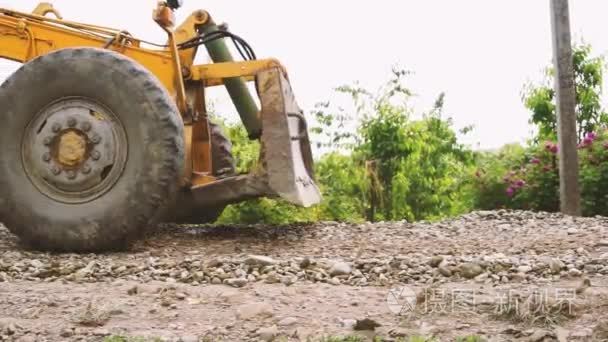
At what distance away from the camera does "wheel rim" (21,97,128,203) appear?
6.71m

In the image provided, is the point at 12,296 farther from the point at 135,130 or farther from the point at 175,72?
the point at 175,72

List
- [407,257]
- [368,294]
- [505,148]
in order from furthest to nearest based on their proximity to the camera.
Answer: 1. [505,148]
2. [407,257]
3. [368,294]

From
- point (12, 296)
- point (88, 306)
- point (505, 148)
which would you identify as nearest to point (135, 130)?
point (12, 296)

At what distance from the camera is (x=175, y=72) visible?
7176 mm

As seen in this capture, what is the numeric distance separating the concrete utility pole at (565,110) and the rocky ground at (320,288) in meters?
1.81

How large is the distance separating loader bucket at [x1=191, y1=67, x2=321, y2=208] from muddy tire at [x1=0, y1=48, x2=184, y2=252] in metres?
0.46

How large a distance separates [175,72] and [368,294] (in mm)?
3022

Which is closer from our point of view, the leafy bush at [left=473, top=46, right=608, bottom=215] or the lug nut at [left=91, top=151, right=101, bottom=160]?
the lug nut at [left=91, top=151, right=101, bottom=160]

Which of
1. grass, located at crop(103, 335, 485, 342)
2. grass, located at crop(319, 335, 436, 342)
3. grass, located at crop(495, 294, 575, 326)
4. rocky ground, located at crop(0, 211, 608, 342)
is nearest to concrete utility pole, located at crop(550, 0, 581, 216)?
rocky ground, located at crop(0, 211, 608, 342)

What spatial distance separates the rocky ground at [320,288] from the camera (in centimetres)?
406

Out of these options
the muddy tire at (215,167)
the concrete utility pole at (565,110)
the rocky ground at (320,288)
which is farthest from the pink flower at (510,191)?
the muddy tire at (215,167)

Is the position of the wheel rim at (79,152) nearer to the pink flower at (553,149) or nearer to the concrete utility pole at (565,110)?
the concrete utility pole at (565,110)

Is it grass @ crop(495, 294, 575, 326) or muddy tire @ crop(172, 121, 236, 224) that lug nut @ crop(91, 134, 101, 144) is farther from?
grass @ crop(495, 294, 575, 326)

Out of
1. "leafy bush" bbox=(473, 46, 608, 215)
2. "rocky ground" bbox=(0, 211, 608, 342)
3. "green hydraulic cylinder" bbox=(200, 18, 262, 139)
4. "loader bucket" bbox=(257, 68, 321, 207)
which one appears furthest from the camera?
"leafy bush" bbox=(473, 46, 608, 215)
